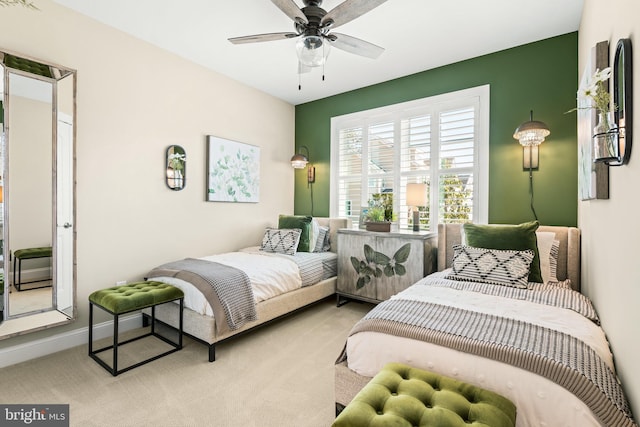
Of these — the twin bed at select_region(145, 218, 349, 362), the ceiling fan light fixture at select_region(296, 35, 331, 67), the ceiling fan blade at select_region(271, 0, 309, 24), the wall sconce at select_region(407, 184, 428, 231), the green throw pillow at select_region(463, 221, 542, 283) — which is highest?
the ceiling fan blade at select_region(271, 0, 309, 24)

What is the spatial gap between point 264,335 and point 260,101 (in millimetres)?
3178

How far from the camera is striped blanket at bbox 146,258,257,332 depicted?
244 centimetres

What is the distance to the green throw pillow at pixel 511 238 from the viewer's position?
95.3 inches

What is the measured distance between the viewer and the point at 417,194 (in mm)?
3420

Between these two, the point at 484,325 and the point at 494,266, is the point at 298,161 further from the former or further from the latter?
the point at 484,325

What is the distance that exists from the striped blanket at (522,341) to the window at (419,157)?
5.60ft

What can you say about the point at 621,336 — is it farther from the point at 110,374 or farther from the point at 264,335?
the point at 110,374

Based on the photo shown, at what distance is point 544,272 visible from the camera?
247 cm

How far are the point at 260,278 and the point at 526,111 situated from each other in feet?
10.2

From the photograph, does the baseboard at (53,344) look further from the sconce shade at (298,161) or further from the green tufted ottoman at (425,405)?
the sconce shade at (298,161)

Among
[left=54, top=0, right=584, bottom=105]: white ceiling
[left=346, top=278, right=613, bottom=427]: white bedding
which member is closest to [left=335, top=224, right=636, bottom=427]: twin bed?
[left=346, top=278, right=613, bottom=427]: white bedding

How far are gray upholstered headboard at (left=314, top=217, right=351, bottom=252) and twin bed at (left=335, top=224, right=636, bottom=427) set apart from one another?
1.94 meters

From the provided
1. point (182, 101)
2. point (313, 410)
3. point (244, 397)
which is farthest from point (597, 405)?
point (182, 101)

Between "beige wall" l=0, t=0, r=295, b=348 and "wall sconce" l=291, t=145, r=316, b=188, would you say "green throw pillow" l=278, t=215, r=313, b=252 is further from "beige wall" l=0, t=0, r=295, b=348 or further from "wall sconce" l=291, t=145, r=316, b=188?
"wall sconce" l=291, t=145, r=316, b=188
